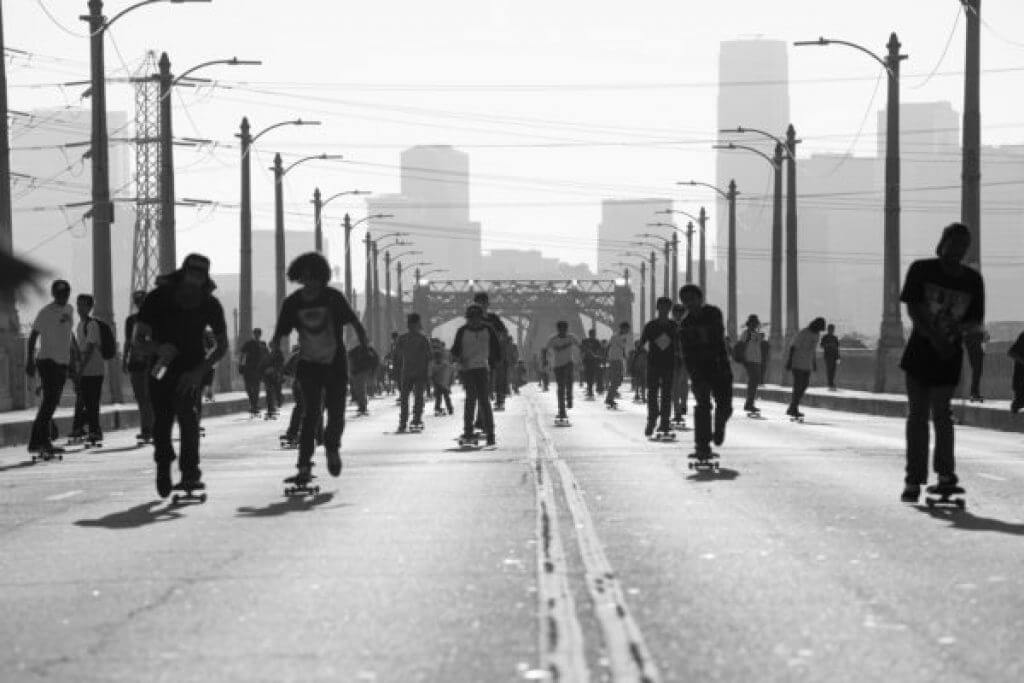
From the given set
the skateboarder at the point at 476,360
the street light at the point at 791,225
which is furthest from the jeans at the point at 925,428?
the street light at the point at 791,225

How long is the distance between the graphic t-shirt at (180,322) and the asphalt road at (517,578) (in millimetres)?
1066

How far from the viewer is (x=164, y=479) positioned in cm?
1495

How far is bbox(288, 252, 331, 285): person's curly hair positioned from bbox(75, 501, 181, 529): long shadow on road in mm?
2053

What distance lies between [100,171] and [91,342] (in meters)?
15.8

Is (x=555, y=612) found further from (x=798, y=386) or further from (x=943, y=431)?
(x=798, y=386)

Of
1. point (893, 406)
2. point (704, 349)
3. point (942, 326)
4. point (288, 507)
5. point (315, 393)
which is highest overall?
point (942, 326)

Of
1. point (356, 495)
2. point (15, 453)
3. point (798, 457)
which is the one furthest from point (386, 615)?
point (15, 453)

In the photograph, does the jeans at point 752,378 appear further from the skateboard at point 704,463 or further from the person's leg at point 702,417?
the skateboard at point 704,463

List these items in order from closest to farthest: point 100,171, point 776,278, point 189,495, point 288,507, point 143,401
→ point 288,507, point 189,495, point 143,401, point 100,171, point 776,278

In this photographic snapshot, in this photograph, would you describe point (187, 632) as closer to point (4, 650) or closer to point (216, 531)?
point (4, 650)

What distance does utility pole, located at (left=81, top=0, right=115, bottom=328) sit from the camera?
3909 centimetres

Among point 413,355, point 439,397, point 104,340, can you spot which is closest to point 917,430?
point 104,340

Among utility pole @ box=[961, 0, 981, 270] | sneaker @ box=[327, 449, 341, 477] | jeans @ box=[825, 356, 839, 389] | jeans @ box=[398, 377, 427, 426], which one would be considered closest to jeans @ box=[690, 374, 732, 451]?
sneaker @ box=[327, 449, 341, 477]

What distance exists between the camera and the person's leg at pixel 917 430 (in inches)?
547
